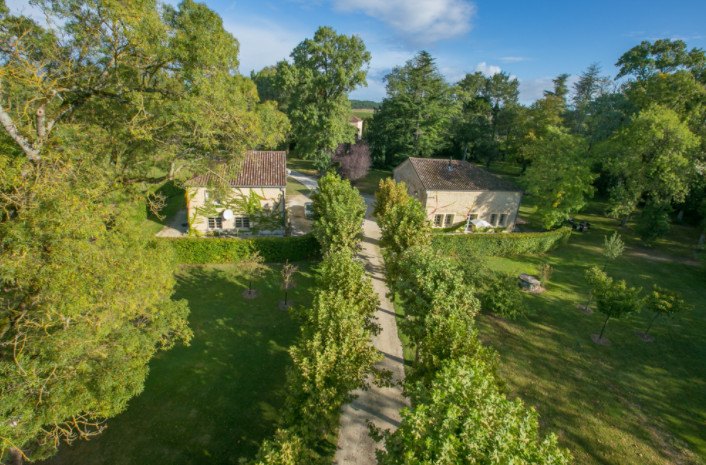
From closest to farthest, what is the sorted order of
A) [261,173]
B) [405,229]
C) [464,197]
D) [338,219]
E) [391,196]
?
[405,229] < [338,219] < [391,196] < [261,173] < [464,197]

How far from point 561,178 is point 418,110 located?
2639 cm

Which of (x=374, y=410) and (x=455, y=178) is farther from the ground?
(x=455, y=178)

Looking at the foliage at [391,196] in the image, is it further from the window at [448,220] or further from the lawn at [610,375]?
the lawn at [610,375]

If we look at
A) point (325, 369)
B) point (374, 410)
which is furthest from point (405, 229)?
point (325, 369)

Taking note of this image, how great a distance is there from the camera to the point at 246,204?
97.1 feet

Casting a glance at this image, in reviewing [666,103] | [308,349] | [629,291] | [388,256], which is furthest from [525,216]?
[308,349]

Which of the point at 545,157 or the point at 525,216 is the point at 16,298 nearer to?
the point at 545,157

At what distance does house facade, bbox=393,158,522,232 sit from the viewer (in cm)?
3341

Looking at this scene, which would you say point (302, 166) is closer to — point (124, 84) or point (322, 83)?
point (322, 83)

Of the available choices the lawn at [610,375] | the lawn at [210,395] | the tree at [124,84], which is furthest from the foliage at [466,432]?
the tree at [124,84]

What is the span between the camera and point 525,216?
134ft

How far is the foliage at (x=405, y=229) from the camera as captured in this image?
2048 centimetres

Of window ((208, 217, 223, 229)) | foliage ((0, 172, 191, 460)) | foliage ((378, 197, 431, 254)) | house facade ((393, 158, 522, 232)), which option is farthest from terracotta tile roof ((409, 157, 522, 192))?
foliage ((0, 172, 191, 460))

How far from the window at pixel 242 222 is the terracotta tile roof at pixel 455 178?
18162 millimetres
